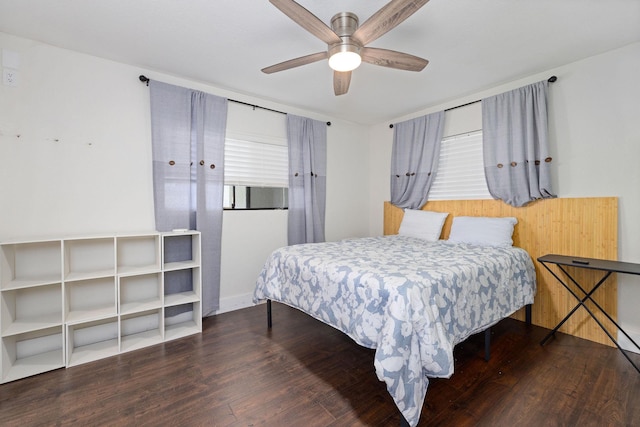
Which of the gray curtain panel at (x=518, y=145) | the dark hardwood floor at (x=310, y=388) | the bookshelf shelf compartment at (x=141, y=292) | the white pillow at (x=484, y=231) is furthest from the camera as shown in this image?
the white pillow at (x=484, y=231)

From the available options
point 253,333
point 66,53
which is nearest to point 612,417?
point 253,333

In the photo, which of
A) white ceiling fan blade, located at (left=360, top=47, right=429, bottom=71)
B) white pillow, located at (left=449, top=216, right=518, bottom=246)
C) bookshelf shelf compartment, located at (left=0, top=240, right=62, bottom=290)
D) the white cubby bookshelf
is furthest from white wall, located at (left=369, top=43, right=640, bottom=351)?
bookshelf shelf compartment, located at (left=0, top=240, right=62, bottom=290)

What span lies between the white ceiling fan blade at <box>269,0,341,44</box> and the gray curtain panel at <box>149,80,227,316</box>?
5.46ft

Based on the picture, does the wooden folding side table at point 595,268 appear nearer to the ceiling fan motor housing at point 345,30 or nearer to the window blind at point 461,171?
the window blind at point 461,171

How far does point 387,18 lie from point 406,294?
149 cm

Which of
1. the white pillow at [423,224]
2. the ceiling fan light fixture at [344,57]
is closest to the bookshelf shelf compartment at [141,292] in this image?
the ceiling fan light fixture at [344,57]

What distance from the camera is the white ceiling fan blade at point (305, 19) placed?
4.59ft

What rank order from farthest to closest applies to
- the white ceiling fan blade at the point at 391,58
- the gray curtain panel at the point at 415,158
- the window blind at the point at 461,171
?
1. the gray curtain panel at the point at 415,158
2. the window blind at the point at 461,171
3. the white ceiling fan blade at the point at 391,58

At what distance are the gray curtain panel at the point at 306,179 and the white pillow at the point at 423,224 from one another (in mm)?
1101

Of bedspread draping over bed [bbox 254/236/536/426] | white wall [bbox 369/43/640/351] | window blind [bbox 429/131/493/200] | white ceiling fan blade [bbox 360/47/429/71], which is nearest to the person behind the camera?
bedspread draping over bed [bbox 254/236/536/426]

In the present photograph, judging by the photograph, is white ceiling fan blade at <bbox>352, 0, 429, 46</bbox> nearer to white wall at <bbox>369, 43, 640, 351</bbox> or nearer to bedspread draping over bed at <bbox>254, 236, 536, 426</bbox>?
bedspread draping over bed at <bbox>254, 236, 536, 426</bbox>

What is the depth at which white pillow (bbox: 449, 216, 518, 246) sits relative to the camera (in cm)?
270

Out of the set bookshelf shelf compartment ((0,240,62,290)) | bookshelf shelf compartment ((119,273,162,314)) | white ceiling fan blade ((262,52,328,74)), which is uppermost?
white ceiling fan blade ((262,52,328,74))

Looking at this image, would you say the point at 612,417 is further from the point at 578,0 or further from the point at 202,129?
the point at 202,129
